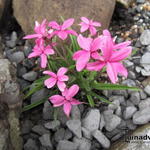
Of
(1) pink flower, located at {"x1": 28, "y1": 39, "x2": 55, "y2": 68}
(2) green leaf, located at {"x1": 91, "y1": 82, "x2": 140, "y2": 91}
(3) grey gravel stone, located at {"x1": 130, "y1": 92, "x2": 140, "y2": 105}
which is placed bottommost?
(3) grey gravel stone, located at {"x1": 130, "y1": 92, "x2": 140, "y2": 105}

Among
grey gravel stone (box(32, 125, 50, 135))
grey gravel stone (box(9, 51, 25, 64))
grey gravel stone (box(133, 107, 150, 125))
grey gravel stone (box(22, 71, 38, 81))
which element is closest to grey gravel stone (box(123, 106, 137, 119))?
grey gravel stone (box(133, 107, 150, 125))

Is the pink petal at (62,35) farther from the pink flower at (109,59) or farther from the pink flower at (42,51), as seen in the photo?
the pink flower at (109,59)

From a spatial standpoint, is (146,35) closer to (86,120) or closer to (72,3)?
(72,3)

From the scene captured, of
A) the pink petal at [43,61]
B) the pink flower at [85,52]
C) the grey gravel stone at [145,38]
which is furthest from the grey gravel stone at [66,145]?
the grey gravel stone at [145,38]

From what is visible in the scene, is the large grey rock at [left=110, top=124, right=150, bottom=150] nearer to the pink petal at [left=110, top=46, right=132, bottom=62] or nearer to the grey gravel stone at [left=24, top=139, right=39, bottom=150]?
the grey gravel stone at [left=24, top=139, right=39, bottom=150]

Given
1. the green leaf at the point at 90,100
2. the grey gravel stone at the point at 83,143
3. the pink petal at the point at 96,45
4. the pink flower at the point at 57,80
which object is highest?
the pink petal at the point at 96,45

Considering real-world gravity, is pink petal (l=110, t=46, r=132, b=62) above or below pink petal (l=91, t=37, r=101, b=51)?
below

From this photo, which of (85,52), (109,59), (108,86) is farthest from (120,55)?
(108,86)
